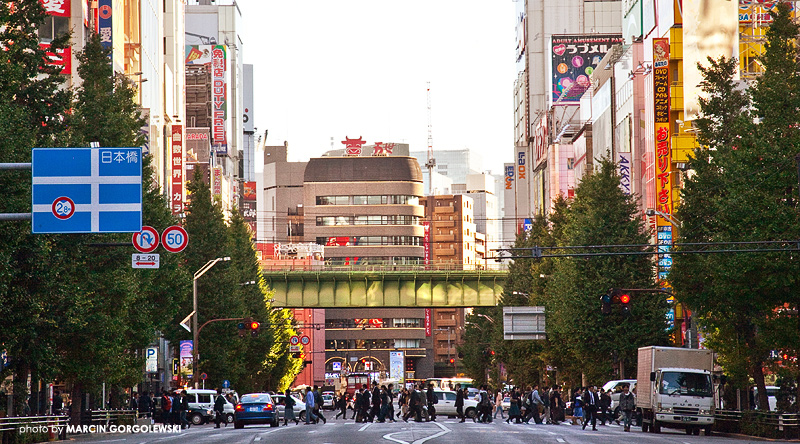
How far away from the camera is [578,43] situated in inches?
4894

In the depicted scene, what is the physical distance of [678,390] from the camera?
39.9 m

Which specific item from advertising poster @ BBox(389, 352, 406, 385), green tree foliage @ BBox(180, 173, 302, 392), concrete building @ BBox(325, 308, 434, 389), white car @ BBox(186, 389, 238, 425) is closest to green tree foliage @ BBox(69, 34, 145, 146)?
white car @ BBox(186, 389, 238, 425)

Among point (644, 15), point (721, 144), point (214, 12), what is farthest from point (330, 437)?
point (214, 12)

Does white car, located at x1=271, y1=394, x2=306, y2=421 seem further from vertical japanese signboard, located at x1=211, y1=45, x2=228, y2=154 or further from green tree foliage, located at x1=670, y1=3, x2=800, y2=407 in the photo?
vertical japanese signboard, located at x1=211, y1=45, x2=228, y2=154

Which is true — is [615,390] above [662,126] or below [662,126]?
below

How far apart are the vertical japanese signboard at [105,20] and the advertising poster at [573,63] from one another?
222 ft

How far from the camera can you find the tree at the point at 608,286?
56625 millimetres

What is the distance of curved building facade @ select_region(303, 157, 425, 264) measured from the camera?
19675 cm

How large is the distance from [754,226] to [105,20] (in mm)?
39748

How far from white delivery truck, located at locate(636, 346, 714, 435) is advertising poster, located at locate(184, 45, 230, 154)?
90412 mm

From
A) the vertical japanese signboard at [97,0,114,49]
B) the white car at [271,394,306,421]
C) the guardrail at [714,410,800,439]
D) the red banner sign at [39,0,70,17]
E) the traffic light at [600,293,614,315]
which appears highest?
the vertical japanese signboard at [97,0,114,49]

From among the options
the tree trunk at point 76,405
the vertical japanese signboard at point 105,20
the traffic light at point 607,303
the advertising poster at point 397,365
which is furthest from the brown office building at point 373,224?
the tree trunk at point 76,405

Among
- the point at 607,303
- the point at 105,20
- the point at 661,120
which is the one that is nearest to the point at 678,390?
the point at 607,303

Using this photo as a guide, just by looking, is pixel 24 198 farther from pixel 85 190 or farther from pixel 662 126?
pixel 662 126
